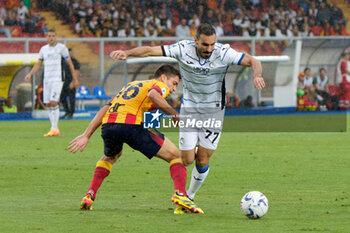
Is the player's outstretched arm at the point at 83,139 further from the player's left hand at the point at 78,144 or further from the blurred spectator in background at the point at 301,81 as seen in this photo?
the blurred spectator in background at the point at 301,81

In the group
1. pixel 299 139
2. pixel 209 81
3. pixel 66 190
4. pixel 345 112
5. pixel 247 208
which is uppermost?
pixel 209 81

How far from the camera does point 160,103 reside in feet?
25.8

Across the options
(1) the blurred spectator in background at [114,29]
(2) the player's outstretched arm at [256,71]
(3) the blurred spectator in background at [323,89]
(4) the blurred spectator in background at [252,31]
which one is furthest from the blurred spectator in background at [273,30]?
(2) the player's outstretched arm at [256,71]

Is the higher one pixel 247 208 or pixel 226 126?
pixel 247 208

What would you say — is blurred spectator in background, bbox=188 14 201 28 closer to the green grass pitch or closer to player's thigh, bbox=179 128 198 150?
the green grass pitch

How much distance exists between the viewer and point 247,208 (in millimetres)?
7414

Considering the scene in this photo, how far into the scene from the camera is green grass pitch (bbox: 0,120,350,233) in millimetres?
7121

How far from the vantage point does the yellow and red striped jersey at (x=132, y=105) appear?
8.18 meters

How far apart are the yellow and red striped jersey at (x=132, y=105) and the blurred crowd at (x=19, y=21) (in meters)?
22.0

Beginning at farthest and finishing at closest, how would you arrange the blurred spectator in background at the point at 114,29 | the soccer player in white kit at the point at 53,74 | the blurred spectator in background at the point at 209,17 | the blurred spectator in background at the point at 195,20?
the blurred spectator in background at the point at 209,17
the blurred spectator in background at the point at 195,20
the blurred spectator in background at the point at 114,29
the soccer player in white kit at the point at 53,74

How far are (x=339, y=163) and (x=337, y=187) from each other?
110 inches

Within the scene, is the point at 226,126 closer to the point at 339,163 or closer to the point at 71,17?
the point at 339,163

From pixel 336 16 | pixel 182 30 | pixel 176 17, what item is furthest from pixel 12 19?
pixel 336 16

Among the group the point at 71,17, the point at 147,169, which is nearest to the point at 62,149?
the point at 147,169
